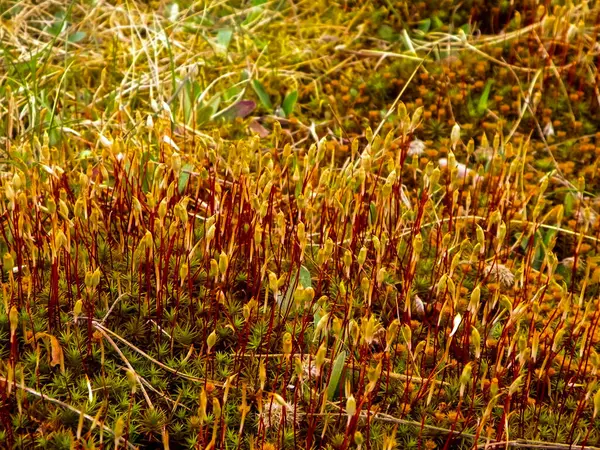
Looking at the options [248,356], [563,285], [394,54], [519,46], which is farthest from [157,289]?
[519,46]

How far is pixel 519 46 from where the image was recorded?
14.0ft

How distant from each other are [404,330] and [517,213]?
137cm

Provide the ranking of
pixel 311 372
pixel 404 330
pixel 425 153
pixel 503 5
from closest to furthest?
pixel 404 330, pixel 311 372, pixel 425 153, pixel 503 5

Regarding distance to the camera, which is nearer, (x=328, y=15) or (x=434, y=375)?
(x=434, y=375)

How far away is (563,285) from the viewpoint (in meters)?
2.91

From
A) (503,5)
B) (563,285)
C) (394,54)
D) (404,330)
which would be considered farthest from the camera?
(503,5)

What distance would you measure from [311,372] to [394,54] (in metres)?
2.33

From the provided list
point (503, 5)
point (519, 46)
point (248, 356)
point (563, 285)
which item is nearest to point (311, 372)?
point (248, 356)

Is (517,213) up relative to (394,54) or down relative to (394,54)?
down

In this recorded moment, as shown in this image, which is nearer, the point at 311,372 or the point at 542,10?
the point at 311,372

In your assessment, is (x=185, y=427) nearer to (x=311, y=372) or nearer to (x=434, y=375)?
(x=311, y=372)

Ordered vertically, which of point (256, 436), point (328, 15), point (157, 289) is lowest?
point (256, 436)

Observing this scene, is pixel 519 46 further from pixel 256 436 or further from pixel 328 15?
pixel 256 436

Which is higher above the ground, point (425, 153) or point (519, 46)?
point (519, 46)
